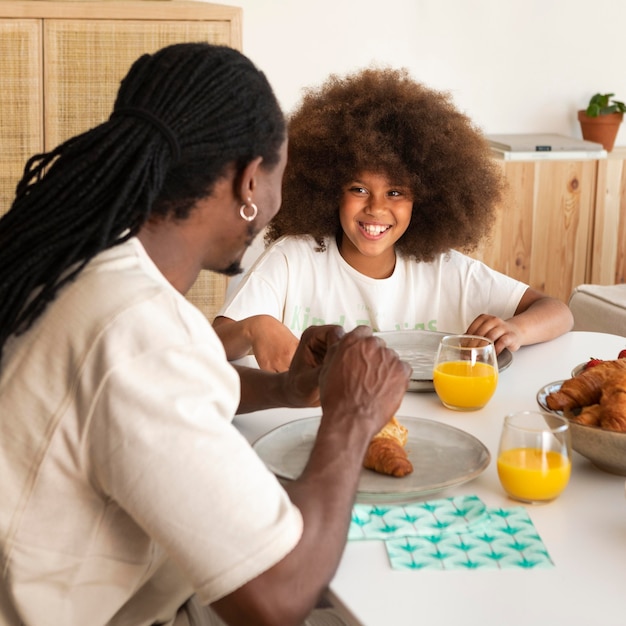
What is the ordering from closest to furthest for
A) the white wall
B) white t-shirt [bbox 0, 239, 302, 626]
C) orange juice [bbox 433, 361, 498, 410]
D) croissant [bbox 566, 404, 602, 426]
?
1. white t-shirt [bbox 0, 239, 302, 626]
2. croissant [bbox 566, 404, 602, 426]
3. orange juice [bbox 433, 361, 498, 410]
4. the white wall

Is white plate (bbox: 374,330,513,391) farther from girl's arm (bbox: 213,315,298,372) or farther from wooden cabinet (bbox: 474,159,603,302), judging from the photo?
wooden cabinet (bbox: 474,159,603,302)

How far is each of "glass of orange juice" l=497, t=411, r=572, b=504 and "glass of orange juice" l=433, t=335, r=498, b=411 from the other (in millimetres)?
327

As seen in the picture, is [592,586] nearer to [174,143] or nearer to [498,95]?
[174,143]

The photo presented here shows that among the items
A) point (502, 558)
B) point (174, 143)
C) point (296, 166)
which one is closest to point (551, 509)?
point (502, 558)

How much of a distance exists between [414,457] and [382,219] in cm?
97

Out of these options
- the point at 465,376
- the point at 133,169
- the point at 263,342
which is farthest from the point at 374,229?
the point at 133,169

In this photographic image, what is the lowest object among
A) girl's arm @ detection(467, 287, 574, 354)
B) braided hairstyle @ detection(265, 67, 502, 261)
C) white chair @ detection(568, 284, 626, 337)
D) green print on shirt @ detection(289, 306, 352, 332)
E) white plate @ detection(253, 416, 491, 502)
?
white chair @ detection(568, 284, 626, 337)

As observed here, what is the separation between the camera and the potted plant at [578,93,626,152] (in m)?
4.25

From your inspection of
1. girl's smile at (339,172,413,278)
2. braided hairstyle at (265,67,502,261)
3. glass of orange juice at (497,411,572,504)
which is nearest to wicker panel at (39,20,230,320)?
braided hairstyle at (265,67,502,261)

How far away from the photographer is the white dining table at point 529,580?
1.05m

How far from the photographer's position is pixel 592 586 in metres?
1.10

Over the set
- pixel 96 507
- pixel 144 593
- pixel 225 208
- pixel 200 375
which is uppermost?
pixel 225 208

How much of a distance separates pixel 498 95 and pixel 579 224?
0.66 m

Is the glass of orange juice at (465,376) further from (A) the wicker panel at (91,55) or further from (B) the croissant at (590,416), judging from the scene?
(A) the wicker panel at (91,55)
